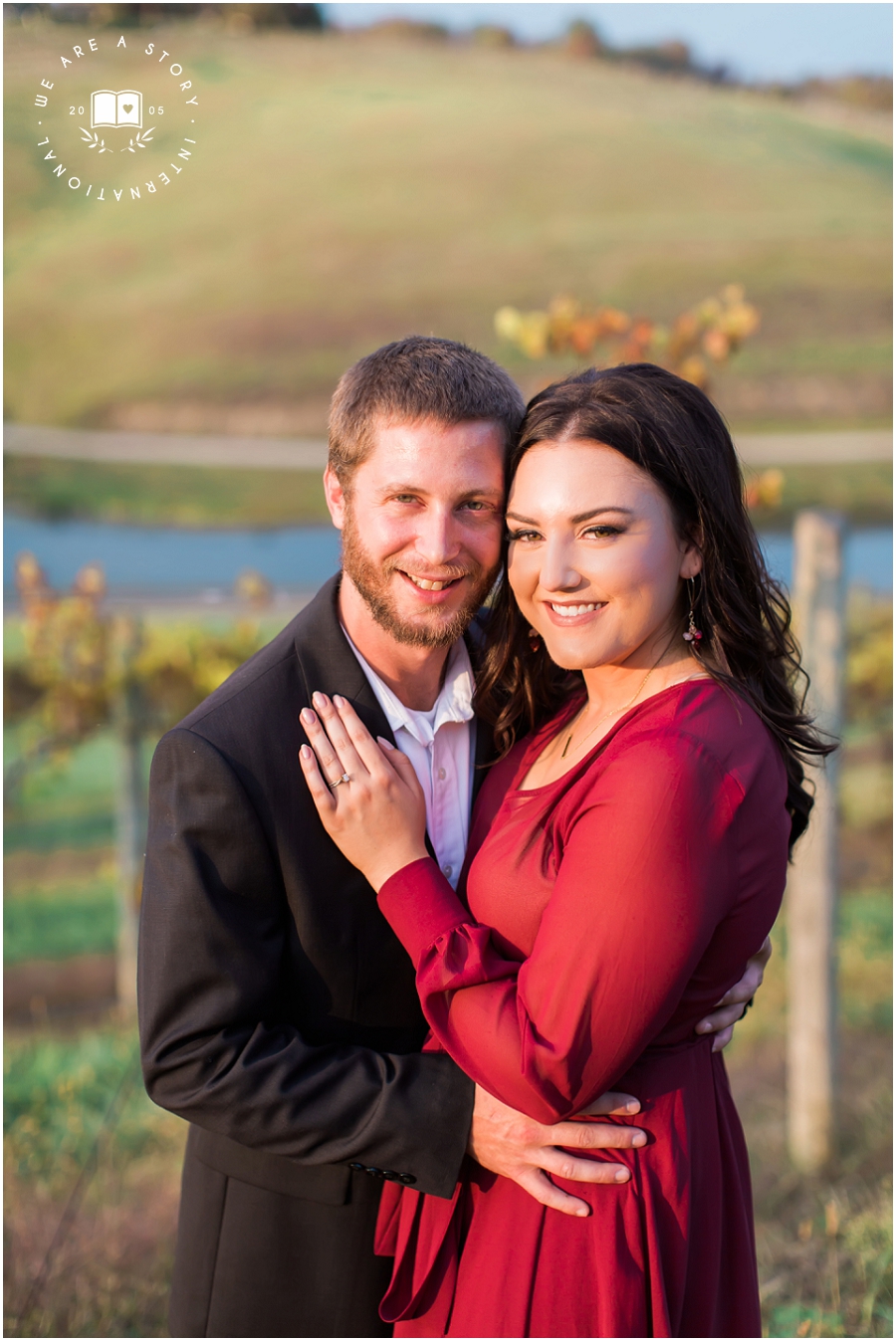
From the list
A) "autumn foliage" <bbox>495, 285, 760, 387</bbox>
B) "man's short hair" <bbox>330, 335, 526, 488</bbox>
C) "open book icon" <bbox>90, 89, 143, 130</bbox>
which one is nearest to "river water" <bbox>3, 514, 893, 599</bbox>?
"open book icon" <bbox>90, 89, 143, 130</bbox>

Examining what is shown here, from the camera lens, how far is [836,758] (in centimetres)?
Answer: 426

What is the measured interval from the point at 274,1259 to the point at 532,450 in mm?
1721

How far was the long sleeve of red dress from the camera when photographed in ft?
5.52

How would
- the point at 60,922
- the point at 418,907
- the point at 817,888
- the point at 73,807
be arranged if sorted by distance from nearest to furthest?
the point at 418,907 < the point at 817,888 < the point at 60,922 < the point at 73,807

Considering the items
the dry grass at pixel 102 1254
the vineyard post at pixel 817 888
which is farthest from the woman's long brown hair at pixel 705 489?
the dry grass at pixel 102 1254

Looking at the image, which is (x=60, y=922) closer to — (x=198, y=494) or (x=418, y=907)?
(x=198, y=494)

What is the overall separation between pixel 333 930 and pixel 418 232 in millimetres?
8605

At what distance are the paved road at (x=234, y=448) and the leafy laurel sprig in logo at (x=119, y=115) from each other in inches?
72.8

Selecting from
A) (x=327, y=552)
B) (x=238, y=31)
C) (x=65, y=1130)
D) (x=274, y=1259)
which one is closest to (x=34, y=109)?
(x=238, y=31)

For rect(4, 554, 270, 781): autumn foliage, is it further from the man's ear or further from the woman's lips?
the woman's lips

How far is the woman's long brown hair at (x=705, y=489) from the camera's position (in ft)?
6.43

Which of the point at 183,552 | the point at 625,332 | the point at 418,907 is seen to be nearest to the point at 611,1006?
the point at 418,907

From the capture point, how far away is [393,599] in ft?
7.21

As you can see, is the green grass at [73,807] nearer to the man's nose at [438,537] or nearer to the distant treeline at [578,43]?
the man's nose at [438,537]
